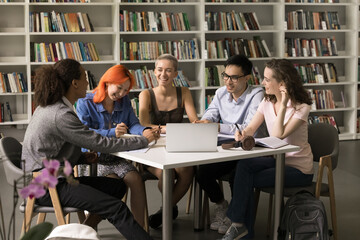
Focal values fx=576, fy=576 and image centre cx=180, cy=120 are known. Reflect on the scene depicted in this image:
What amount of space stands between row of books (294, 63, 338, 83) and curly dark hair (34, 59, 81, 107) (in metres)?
4.88

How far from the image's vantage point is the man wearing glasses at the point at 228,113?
3.79 meters

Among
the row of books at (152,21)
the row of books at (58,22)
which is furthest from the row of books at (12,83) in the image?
the row of books at (152,21)

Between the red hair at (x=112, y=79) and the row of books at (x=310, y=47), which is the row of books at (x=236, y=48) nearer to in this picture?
the row of books at (x=310, y=47)

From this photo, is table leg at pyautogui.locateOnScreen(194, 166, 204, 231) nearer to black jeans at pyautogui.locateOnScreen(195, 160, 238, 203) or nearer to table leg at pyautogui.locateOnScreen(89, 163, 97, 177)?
black jeans at pyautogui.locateOnScreen(195, 160, 238, 203)

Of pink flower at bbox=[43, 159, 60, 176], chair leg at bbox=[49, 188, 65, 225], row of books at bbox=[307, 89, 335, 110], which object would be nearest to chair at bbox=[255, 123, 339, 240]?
chair leg at bbox=[49, 188, 65, 225]

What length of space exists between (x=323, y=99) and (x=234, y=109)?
3820 mm

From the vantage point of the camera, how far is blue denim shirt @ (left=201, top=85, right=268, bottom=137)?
3.95 m

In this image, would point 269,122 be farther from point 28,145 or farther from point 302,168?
point 28,145

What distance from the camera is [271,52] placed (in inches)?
297

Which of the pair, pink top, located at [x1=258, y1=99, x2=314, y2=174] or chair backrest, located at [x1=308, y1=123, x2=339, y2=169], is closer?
pink top, located at [x1=258, y1=99, x2=314, y2=174]

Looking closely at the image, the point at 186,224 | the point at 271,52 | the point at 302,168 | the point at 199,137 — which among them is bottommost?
the point at 186,224

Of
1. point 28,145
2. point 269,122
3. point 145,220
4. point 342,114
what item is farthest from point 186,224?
point 342,114

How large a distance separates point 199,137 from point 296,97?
0.84 m

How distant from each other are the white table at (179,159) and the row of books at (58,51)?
11.5 ft
